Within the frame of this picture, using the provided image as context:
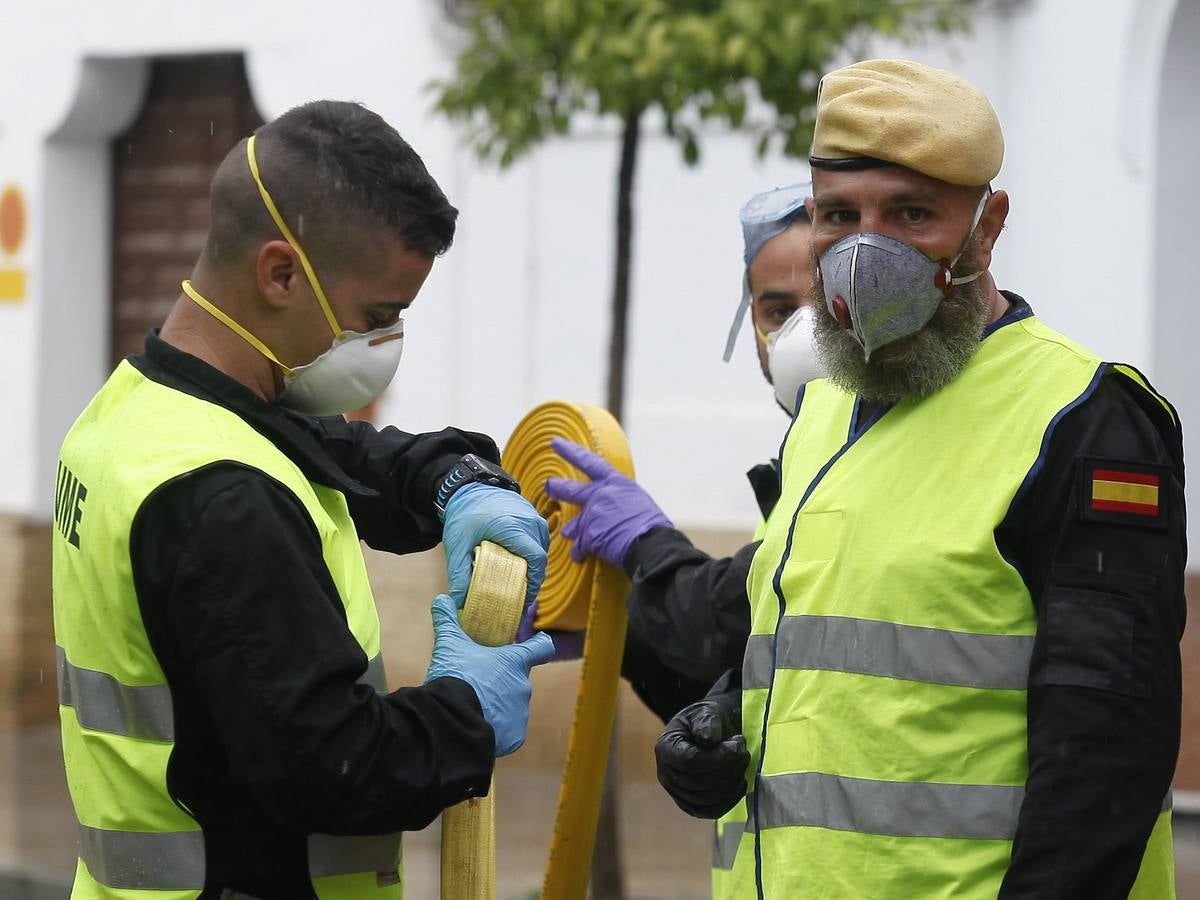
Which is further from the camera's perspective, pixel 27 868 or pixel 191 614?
pixel 27 868

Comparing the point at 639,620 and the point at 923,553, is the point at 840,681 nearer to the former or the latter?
the point at 923,553

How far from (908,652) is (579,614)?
1.28 meters

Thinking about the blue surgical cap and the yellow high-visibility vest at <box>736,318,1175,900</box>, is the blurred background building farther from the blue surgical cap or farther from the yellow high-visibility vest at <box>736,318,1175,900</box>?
the yellow high-visibility vest at <box>736,318,1175,900</box>

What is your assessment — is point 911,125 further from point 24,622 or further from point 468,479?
point 24,622

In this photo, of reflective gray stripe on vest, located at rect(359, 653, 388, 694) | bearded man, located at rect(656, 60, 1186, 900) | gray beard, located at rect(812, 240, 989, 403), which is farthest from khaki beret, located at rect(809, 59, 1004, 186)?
reflective gray stripe on vest, located at rect(359, 653, 388, 694)

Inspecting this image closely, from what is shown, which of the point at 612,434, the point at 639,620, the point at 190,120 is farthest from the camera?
the point at 190,120

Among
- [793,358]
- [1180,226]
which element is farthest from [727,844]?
[1180,226]

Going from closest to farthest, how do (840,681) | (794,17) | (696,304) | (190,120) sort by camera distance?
(840,681) → (794,17) → (696,304) → (190,120)

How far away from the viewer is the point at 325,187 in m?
2.18

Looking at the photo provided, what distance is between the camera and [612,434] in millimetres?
3229

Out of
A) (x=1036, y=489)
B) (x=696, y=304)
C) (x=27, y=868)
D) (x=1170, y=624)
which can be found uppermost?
(x=1036, y=489)

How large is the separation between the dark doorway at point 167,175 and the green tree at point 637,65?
2.88 metres

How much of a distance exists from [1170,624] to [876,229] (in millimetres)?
637

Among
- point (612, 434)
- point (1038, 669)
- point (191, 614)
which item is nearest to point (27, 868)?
point (612, 434)
